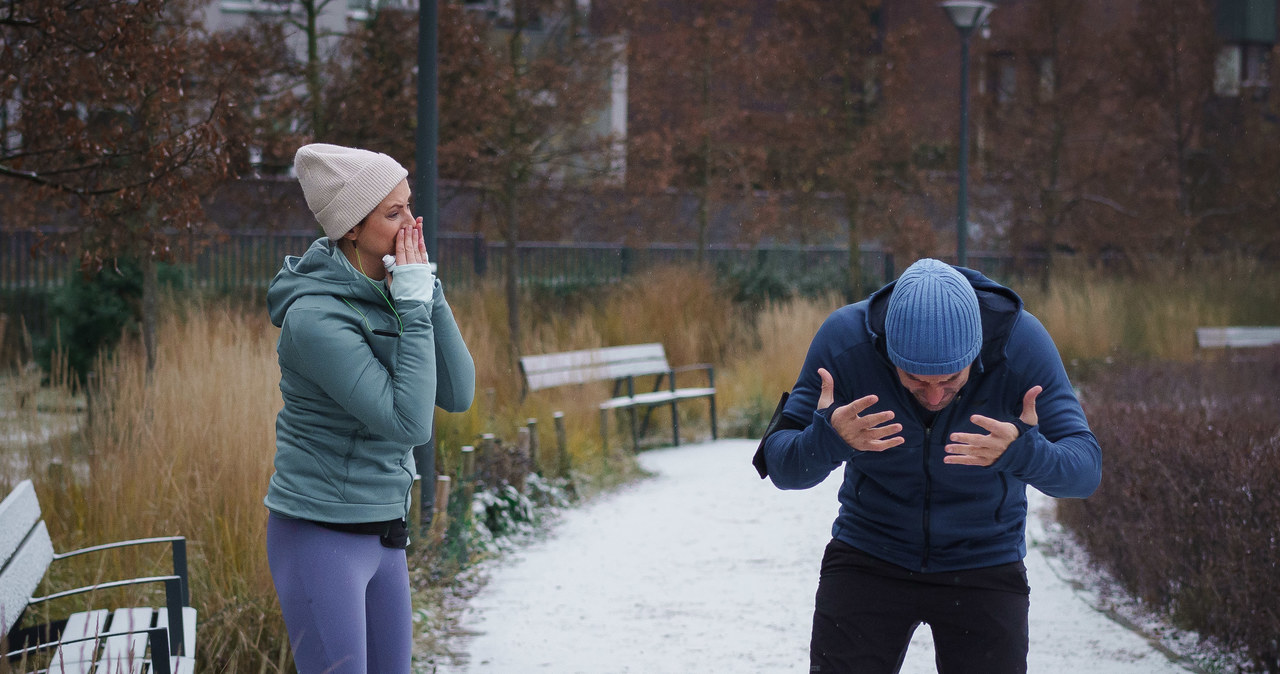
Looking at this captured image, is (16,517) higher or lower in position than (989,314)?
lower

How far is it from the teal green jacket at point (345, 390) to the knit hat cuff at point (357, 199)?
62mm

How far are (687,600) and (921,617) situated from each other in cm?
329

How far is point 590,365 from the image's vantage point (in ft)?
34.8

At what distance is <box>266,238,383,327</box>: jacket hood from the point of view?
9.29 ft

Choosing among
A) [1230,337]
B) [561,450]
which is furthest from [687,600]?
[1230,337]

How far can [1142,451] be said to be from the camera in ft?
20.1

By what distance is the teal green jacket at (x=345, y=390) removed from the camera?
8.96 feet

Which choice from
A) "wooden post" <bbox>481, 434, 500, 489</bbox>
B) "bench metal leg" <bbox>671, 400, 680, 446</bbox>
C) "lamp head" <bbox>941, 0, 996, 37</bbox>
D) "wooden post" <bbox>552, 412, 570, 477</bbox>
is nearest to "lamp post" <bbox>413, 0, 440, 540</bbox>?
"wooden post" <bbox>481, 434, 500, 489</bbox>

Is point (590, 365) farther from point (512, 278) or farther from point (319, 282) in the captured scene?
point (319, 282)

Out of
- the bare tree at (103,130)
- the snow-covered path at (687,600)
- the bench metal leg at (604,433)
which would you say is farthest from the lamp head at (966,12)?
the bare tree at (103,130)

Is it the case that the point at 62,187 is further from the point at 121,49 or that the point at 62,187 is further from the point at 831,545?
the point at 831,545

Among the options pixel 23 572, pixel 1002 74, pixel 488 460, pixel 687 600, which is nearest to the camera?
pixel 23 572

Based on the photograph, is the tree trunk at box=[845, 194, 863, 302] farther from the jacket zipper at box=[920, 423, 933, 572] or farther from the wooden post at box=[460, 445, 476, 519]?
the jacket zipper at box=[920, 423, 933, 572]

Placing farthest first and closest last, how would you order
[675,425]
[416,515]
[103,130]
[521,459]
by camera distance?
[675,425]
[521,459]
[103,130]
[416,515]
